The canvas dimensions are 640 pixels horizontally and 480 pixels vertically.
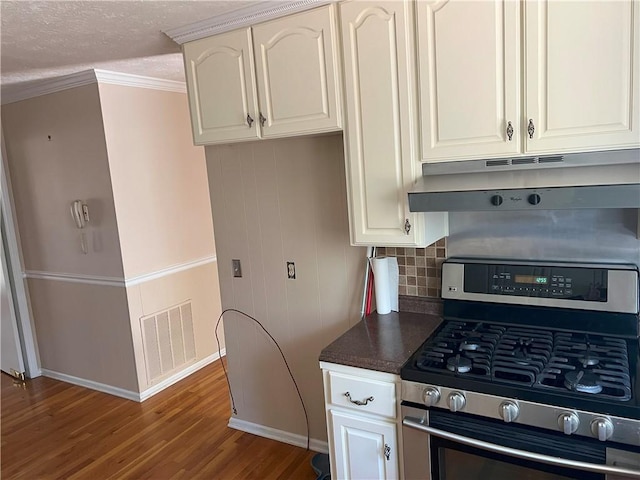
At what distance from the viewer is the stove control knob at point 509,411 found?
1.50 metres

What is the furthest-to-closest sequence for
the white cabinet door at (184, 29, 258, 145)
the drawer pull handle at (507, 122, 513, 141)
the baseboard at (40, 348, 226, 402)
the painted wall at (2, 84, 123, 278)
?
the baseboard at (40, 348, 226, 402), the painted wall at (2, 84, 123, 278), the white cabinet door at (184, 29, 258, 145), the drawer pull handle at (507, 122, 513, 141)

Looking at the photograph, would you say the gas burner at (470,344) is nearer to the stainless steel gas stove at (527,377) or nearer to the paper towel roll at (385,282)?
the stainless steel gas stove at (527,377)

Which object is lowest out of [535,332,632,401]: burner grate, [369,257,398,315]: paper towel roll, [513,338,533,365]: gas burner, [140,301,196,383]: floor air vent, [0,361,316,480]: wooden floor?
[0,361,316,480]: wooden floor

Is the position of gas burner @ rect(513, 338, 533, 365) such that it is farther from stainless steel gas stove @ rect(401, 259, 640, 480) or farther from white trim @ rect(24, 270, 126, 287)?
white trim @ rect(24, 270, 126, 287)

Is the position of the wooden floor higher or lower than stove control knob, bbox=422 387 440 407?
lower

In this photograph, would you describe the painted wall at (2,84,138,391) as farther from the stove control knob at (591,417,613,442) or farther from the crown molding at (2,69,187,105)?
the stove control knob at (591,417,613,442)

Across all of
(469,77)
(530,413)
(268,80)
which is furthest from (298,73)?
(530,413)

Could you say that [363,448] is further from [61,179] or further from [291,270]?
[61,179]

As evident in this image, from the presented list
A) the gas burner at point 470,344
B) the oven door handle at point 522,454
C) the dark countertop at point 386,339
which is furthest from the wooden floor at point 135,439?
the gas burner at point 470,344

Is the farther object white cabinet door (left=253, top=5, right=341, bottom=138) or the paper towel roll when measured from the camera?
the paper towel roll

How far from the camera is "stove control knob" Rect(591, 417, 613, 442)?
1.37m

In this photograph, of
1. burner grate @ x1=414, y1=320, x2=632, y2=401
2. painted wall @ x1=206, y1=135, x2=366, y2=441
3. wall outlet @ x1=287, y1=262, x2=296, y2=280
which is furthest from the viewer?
wall outlet @ x1=287, y1=262, x2=296, y2=280

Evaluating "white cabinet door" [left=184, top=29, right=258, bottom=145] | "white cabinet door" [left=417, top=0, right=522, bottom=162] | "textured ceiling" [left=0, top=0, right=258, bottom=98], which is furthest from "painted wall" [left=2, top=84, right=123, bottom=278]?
"white cabinet door" [left=417, top=0, right=522, bottom=162]

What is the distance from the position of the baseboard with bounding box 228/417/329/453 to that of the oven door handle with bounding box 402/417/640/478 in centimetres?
114
